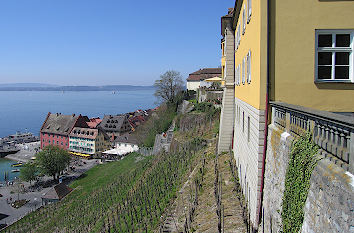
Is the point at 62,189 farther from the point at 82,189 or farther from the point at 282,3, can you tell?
the point at 282,3

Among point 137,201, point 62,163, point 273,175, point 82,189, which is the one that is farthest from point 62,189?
point 273,175

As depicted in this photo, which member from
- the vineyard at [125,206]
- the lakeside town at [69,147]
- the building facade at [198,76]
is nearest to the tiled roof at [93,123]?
the lakeside town at [69,147]

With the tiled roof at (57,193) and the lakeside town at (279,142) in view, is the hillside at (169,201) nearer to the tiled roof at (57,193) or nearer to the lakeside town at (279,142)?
the lakeside town at (279,142)

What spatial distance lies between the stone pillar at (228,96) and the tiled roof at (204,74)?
48.2 m

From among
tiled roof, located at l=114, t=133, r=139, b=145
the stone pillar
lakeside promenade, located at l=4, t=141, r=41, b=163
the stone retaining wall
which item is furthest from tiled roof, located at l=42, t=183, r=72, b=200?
lakeside promenade, located at l=4, t=141, r=41, b=163

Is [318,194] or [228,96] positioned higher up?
[228,96]

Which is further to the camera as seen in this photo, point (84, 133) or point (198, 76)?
point (84, 133)

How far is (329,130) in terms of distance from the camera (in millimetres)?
4281

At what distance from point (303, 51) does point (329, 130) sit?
357cm

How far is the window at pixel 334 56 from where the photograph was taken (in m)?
7.20

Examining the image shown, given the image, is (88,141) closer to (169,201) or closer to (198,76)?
(198,76)

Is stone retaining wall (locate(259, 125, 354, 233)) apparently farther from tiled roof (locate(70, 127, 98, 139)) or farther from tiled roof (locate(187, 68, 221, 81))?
tiled roof (locate(70, 127, 98, 139))

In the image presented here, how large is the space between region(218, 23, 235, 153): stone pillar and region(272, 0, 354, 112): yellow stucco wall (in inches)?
448

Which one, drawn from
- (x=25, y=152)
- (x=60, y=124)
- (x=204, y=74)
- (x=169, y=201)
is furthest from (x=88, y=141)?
(x=169, y=201)
